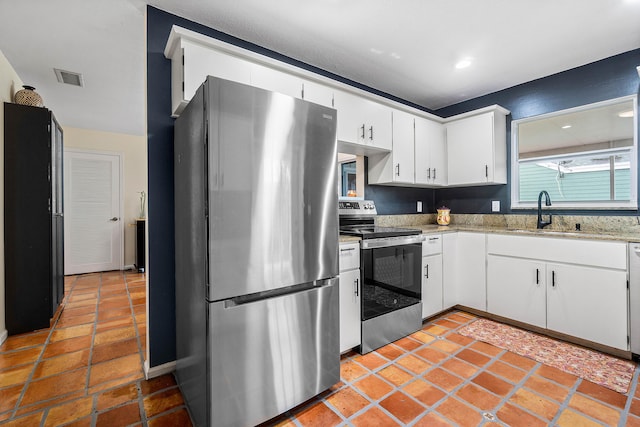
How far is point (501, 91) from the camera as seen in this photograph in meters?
3.46

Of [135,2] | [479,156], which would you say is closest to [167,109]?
[135,2]

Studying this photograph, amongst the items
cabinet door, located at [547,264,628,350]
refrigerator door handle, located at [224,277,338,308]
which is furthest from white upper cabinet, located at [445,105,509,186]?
refrigerator door handle, located at [224,277,338,308]

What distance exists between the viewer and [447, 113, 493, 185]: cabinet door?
10.8ft

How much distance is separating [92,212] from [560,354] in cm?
648

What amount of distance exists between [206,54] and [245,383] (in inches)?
75.7

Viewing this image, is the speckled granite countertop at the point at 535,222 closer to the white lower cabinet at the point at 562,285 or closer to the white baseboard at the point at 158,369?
the white lower cabinet at the point at 562,285

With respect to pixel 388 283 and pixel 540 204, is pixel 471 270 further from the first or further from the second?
pixel 388 283

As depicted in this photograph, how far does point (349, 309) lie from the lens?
7.23 ft

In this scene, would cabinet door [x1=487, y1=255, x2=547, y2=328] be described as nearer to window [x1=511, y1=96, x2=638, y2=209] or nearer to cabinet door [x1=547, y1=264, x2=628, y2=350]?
cabinet door [x1=547, y1=264, x2=628, y2=350]

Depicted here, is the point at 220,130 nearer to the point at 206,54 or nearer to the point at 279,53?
the point at 206,54

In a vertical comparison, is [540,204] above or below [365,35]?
below

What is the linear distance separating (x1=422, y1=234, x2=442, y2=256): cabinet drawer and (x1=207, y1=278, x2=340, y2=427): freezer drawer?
135 cm

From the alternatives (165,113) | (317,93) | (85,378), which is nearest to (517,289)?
(317,93)

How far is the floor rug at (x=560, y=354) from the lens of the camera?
77.7 inches
